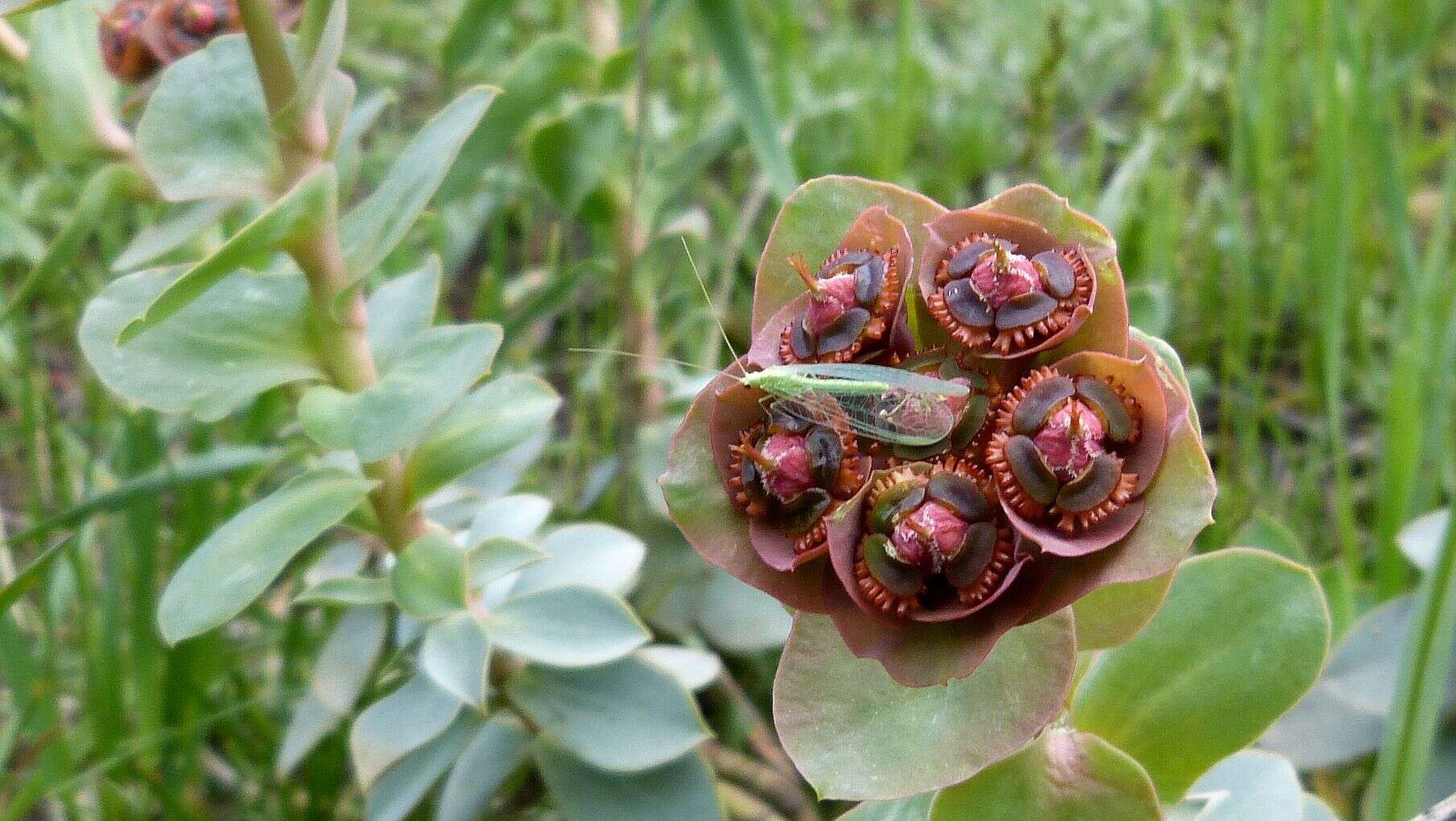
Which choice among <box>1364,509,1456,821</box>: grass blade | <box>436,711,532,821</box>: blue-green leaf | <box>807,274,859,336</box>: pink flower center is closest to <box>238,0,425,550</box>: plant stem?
<box>436,711,532,821</box>: blue-green leaf

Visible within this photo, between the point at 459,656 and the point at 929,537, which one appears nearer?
the point at 929,537

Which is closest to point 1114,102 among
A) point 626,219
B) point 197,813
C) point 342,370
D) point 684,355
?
point 684,355

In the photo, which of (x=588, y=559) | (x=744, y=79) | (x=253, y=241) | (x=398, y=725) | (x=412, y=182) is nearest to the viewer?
(x=253, y=241)

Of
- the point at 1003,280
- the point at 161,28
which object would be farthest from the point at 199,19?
the point at 1003,280

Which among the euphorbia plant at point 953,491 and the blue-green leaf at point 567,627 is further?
the blue-green leaf at point 567,627

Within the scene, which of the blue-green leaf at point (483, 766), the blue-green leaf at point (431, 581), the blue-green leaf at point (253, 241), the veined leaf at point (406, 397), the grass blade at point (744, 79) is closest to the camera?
the blue-green leaf at point (253, 241)

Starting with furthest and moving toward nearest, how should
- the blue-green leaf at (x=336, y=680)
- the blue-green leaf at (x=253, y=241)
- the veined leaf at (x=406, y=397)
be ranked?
the blue-green leaf at (x=336, y=680) → the veined leaf at (x=406, y=397) → the blue-green leaf at (x=253, y=241)

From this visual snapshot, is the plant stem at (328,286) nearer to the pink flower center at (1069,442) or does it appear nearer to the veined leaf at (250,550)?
the veined leaf at (250,550)

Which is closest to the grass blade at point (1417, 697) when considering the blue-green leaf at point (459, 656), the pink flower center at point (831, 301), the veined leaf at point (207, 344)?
the pink flower center at point (831, 301)

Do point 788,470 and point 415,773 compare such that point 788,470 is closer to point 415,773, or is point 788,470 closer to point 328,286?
point 328,286
